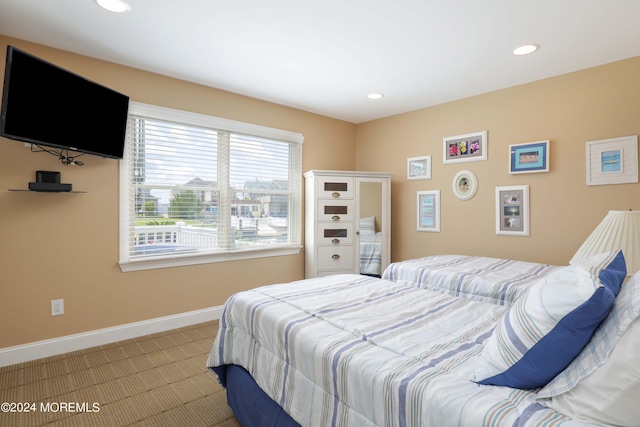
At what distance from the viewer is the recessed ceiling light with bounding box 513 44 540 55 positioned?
2586 millimetres

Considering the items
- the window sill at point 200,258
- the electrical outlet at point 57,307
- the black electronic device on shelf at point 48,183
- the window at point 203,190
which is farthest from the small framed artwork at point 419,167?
the electrical outlet at point 57,307

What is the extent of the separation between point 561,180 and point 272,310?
9.85ft

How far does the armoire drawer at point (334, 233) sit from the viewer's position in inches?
161

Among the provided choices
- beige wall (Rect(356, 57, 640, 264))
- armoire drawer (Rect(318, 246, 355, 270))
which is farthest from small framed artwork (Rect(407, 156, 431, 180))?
→ armoire drawer (Rect(318, 246, 355, 270))

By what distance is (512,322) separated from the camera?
1.09 m

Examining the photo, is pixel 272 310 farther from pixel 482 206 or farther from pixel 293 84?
pixel 482 206

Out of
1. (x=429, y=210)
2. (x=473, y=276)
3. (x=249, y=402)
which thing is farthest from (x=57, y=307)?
(x=429, y=210)

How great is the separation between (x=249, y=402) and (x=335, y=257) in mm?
2543

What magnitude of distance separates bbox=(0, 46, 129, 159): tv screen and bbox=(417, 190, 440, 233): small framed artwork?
3.26 m

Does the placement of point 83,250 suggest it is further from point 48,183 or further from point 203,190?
point 203,190

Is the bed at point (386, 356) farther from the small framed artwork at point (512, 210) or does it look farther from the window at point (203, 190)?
the small framed artwork at point (512, 210)

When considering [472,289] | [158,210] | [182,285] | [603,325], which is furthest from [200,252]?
[603,325]

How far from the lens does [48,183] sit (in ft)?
8.33

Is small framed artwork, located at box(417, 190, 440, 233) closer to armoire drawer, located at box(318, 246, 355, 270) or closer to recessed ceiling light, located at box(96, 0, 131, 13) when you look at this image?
armoire drawer, located at box(318, 246, 355, 270)
